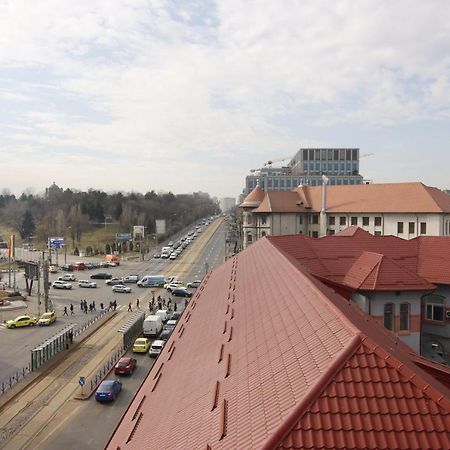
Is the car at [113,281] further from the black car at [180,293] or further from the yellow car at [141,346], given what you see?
the yellow car at [141,346]

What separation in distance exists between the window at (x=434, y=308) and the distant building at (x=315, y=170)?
422 feet

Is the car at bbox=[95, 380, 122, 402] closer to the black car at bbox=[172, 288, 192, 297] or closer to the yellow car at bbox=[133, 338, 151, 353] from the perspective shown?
the yellow car at bbox=[133, 338, 151, 353]

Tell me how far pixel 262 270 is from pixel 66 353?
1847 cm

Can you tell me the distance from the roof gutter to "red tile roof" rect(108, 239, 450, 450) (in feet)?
0.05

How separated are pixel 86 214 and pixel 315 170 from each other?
83.9 meters

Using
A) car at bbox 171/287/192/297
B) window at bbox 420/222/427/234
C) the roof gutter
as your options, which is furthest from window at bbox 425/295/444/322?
car at bbox 171/287/192/297

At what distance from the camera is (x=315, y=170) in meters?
172

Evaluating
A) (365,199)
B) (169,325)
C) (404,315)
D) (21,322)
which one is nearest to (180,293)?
(169,325)

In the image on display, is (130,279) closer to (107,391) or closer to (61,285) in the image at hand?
(61,285)

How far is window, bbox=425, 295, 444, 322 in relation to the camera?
26.9m

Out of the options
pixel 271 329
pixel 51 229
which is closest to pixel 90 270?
pixel 51 229

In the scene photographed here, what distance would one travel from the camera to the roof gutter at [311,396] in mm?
6410

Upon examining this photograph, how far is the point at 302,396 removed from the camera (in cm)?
723

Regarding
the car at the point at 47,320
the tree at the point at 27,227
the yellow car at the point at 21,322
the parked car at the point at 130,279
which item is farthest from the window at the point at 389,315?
the tree at the point at 27,227
